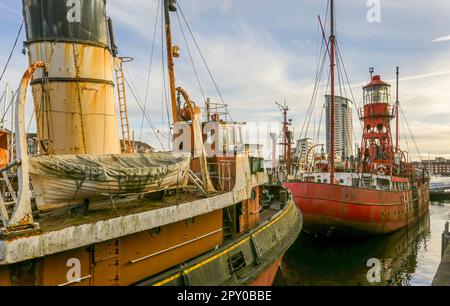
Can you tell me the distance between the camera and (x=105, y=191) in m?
6.23

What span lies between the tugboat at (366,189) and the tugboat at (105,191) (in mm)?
7432

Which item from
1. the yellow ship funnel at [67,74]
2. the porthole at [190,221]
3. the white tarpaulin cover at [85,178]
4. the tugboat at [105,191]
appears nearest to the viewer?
the tugboat at [105,191]

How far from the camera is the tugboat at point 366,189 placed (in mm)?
19750

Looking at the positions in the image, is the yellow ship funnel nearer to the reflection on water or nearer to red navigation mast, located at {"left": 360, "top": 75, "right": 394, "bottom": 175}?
the reflection on water

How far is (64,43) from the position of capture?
8.98 m

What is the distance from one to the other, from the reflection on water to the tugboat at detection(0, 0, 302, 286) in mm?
4468

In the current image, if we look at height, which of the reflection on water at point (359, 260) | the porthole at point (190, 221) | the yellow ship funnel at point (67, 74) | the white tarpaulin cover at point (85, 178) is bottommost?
the reflection on water at point (359, 260)

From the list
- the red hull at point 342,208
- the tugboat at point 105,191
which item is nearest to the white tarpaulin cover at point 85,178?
the tugboat at point 105,191

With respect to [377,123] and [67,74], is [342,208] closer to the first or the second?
[377,123]

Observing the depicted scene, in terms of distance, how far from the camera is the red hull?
771 inches

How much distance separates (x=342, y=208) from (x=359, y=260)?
3.03 meters

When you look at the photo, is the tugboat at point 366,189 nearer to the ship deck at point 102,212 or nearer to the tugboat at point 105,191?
the tugboat at point 105,191

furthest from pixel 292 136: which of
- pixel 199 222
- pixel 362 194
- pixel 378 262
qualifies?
pixel 199 222
